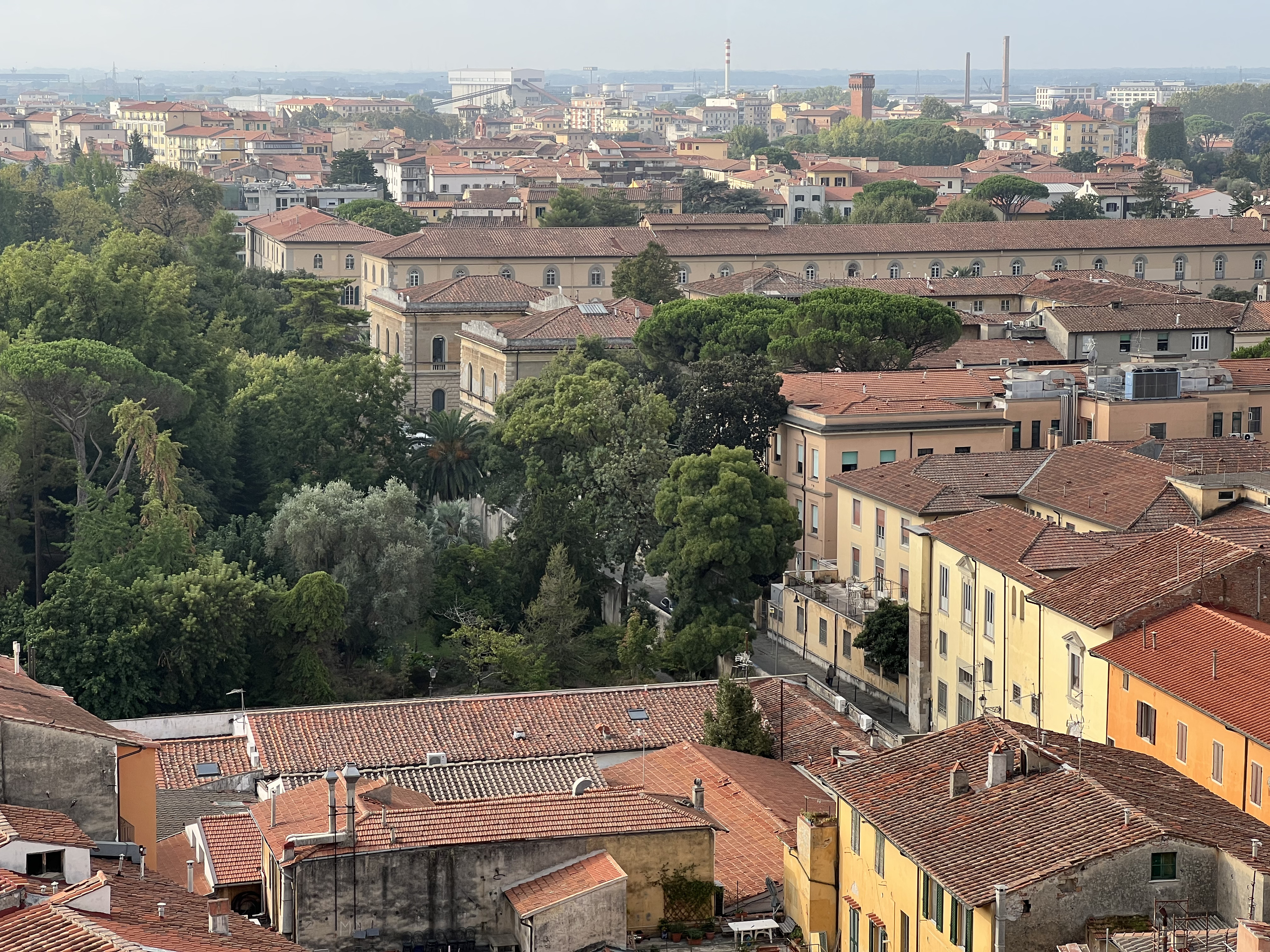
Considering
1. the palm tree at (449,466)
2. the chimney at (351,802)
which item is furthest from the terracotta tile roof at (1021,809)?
the palm tree at (449,466)

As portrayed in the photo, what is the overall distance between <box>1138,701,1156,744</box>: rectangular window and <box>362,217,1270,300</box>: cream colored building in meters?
57.4

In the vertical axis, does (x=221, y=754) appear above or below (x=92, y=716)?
below

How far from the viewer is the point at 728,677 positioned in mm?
31391

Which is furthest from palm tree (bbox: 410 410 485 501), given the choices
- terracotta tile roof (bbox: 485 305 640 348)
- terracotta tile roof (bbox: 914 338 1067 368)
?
terracotta tile roof (bbox: 914 338 1067 368)

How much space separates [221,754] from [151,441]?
686 inches

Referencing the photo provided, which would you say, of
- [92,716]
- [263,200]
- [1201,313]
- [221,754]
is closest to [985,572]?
[221,754]

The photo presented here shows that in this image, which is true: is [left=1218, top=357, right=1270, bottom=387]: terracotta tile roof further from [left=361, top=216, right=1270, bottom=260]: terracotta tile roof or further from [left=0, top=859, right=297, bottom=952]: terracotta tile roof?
[left=0, top=859, right=297, bottom=952]: terracotta tile roof

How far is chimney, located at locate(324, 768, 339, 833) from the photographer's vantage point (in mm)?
20422

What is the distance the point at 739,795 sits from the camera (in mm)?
26453

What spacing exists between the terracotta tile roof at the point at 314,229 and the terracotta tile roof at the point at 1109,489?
54.2m

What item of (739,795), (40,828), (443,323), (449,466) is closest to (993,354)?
(449,466)

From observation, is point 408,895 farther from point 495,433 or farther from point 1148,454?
point 495,433

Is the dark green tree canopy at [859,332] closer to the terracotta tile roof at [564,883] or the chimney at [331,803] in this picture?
the chimney at [331,803]

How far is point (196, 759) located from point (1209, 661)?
1434cm
